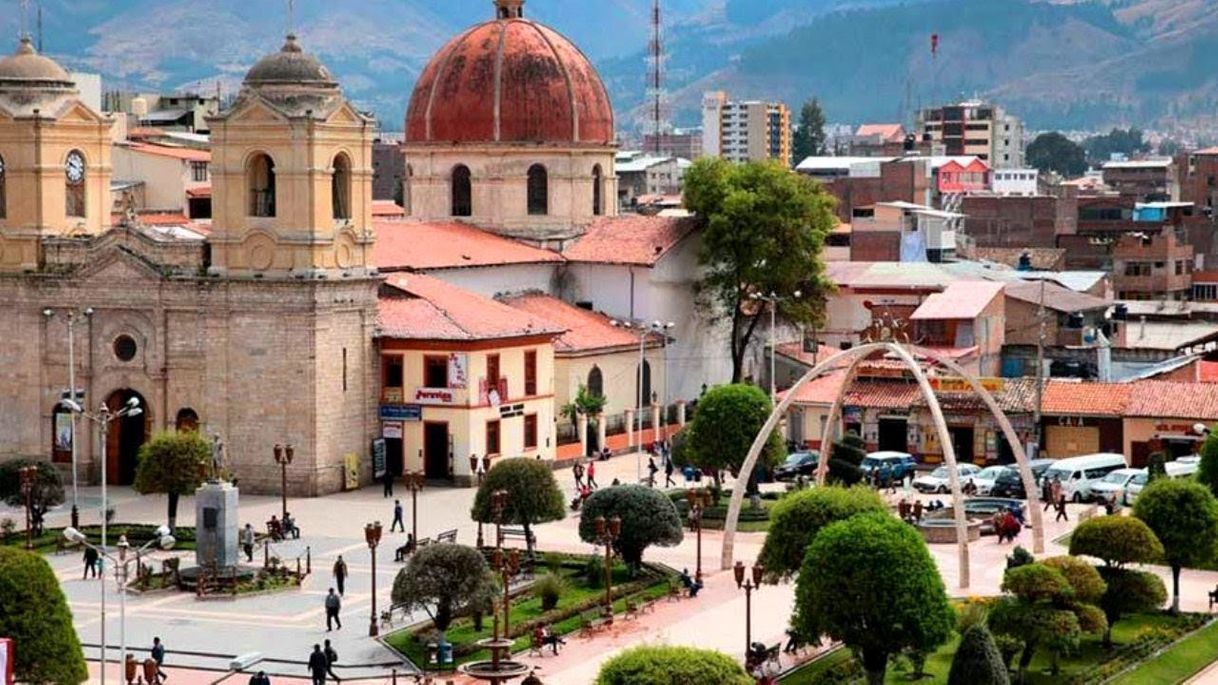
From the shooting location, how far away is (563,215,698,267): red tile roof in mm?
89812

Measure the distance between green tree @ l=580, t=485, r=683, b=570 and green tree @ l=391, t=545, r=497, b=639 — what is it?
26.4 feet

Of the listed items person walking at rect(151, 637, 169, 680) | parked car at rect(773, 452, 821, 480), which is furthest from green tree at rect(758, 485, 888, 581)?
parked car at rect(773, 452, 821, 480)

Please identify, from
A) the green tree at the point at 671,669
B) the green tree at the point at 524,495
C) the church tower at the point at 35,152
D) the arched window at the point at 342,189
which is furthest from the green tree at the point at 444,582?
the church tower at the point at 35,152

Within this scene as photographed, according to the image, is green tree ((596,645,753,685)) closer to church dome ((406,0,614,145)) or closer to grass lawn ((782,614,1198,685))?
grass lawn ((782,614,1198,685))

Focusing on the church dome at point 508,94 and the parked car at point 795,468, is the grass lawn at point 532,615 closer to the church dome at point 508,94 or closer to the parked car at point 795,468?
the parked car at point 795,468

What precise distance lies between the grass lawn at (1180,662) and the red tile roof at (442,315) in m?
27.8

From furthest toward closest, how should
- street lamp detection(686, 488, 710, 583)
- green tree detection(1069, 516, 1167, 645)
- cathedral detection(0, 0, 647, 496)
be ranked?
1. cathedral detection(0, 0, 647, 496)
2. street lamp detection(686, 488, 710, 583)
3. green tree detection(1069, 516, 1167, 645)

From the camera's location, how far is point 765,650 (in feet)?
161

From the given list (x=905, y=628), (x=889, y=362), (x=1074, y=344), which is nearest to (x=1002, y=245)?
(x=1074, y=344)

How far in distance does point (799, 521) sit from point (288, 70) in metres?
27.7

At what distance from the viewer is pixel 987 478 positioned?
72688 mm

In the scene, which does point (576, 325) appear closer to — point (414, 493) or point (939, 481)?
point (939, 481)

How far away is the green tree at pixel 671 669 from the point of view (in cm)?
3878

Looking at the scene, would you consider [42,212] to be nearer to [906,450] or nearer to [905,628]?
[906,450]
